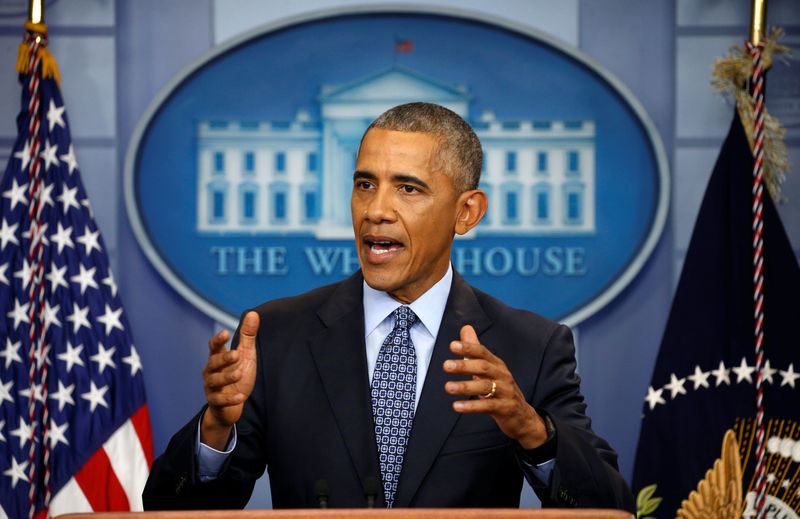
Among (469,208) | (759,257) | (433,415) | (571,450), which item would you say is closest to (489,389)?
(571,450)

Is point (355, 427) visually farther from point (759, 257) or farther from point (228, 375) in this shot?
point (759, 257)

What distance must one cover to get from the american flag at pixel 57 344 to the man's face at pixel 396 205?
1327 mm

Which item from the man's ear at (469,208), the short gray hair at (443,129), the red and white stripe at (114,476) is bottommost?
the red and white stripe at (114,476)

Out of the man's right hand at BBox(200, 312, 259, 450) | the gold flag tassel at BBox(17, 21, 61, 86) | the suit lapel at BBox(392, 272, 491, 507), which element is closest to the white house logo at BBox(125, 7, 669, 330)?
the gold flag tassel at BBox(17, 21, 61, 86)

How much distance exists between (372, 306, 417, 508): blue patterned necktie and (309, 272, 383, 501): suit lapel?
0.09 ft

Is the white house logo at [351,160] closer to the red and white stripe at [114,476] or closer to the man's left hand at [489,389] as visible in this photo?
the red and white stripe at [114,476]

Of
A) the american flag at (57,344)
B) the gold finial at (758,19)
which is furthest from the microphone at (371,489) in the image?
the gold finial at (758,19)

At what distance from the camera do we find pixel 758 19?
2.72m

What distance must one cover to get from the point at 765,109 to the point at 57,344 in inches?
91.9

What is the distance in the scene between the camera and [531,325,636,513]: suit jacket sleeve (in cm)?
145

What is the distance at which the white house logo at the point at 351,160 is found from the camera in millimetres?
2943

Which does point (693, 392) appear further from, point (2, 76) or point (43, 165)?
point (2, 76)

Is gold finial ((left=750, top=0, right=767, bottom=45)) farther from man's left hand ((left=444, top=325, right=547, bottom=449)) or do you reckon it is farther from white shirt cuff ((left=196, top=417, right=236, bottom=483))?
white shirt cuff ((left=196, top=417, right=236, bottom=483))

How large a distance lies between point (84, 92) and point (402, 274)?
1727mm
